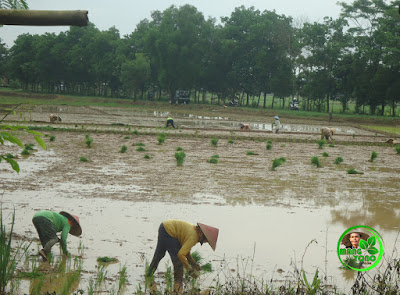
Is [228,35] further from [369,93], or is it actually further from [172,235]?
[172,235]

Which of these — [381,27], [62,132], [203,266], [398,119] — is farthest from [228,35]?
[203,266]

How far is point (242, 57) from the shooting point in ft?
217

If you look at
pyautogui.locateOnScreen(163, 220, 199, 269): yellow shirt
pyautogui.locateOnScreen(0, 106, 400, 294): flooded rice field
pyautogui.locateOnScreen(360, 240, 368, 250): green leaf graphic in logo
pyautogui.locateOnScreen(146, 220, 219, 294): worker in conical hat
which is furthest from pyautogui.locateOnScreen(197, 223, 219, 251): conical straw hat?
pyautogui.locateOnScreen(360, 240, 368, 250): green leaf graphic in logo

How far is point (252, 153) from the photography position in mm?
20750

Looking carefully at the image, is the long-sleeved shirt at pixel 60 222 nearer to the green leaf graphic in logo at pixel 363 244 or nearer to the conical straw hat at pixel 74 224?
the conical straw hat at pixel 74 224

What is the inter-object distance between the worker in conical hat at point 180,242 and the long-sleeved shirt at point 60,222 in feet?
4.64

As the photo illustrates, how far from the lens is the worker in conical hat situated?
6.50 m

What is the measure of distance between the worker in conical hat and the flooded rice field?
0.93 feet

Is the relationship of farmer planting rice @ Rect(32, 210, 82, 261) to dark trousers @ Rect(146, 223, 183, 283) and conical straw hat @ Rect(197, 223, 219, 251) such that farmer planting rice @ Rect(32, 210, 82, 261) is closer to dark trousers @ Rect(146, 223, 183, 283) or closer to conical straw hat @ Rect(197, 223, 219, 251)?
dark trousers @ Rect(146, 223, 183, 283)

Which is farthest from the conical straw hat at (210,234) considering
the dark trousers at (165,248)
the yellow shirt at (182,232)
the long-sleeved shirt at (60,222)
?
the long-sleeved shirt at (60,222)

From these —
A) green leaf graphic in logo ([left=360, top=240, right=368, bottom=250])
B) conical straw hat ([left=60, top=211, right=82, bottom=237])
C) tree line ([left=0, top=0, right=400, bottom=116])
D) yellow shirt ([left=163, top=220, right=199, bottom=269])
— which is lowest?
conical straw hat ([left=60, top=211, right=82, bottom=237])

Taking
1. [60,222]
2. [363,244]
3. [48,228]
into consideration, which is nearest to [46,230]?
[48,228]

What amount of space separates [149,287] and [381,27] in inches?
1952

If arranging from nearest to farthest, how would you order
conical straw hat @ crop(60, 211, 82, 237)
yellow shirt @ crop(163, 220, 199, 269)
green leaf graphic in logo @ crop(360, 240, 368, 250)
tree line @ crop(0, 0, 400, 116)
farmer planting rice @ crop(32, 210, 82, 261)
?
1. green leaf graphic in logo @ crop(360, 240, 368, 250)
2. yellow shirt @ crop(163, 220, 199, 269)
3. farmer planting rice @ crop(32, 210, 82, 261)
4. conical straw hat @ crop(60, 211, 82, 237)
5. tree line @ crop(0, 0, 400, 116)
